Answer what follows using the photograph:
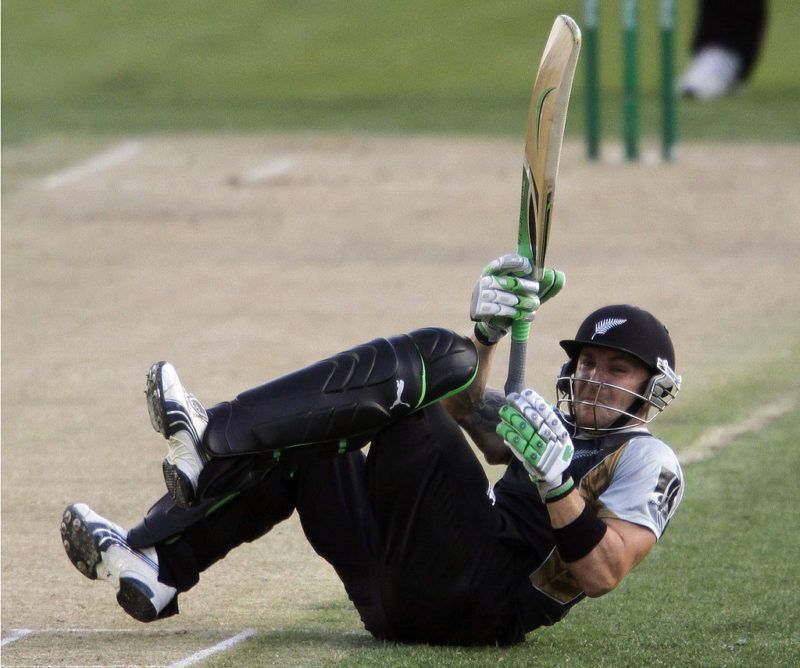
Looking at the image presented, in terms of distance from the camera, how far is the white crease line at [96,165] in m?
15.9

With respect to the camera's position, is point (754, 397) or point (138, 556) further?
point (754, 397)

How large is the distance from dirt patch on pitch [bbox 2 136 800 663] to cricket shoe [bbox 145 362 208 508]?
1.90ft

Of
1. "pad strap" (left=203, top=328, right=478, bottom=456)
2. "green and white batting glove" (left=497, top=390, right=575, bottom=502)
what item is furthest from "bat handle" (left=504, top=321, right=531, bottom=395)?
"green and white batting glove" (left=497, top=390, right=575, bottom=502)

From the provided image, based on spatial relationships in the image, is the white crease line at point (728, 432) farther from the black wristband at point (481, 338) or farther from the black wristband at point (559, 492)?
the black wristband at point (559, 492)

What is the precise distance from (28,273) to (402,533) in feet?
27.8

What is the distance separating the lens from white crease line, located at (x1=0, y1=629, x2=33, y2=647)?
15.4 feet

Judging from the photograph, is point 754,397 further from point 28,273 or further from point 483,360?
point 28,273

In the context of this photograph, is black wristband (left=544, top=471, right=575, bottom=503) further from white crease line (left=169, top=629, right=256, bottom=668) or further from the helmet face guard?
white crease line (left=169, top=629, right=256, bottom=668)

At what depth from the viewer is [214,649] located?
4.53 meters

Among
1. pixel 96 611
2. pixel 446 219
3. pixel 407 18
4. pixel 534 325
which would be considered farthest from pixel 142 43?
pixel 96 611

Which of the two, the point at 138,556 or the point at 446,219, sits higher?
the point at 138,556

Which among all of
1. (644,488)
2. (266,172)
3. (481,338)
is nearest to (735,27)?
(266,172)

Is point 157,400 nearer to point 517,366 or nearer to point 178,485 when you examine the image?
point 178,485

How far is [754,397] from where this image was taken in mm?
8539
